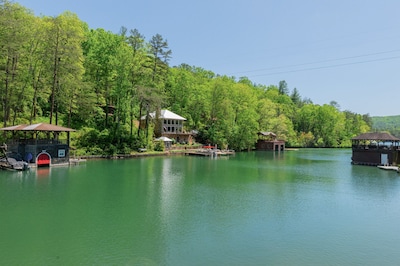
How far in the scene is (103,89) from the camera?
1953 inches

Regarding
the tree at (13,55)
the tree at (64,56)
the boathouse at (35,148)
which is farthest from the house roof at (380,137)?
the tree at (13,55)

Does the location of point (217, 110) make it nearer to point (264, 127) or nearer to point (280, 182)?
point (264, 127)

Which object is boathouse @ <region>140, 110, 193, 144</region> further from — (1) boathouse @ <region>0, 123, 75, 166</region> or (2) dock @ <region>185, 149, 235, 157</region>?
(1) boathouse @ <region>0, 123, 75, 166</region>

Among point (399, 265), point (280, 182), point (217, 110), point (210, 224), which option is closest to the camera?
point (399, 265)

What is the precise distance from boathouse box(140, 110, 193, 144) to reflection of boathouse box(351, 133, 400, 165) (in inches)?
1176

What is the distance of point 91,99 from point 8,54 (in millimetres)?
12681

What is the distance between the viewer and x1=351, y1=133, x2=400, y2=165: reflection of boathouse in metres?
38.0

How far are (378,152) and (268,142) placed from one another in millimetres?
31303

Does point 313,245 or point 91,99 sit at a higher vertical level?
point 91,99

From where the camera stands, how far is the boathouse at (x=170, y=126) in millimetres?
56312

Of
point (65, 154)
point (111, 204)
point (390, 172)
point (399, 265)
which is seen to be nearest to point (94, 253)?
point (111, 204)

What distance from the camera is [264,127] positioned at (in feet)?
243

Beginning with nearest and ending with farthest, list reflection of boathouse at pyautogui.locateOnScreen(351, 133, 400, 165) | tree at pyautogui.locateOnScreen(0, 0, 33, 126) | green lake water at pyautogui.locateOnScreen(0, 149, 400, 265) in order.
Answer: green lake water at pyautogui.locateOnScreen(0, 149, 400, 265), tree at pyautogui.locateOnScreen(0, 0, 33, 126), reflection of boathouse at pyautogui.locateOnScreen(351, 133, 400, 165)

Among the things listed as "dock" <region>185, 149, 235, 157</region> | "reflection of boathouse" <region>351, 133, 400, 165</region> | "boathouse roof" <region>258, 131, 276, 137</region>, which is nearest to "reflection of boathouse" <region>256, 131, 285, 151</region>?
"boathouse roof" <region>258, 131, 276, 137</region>
